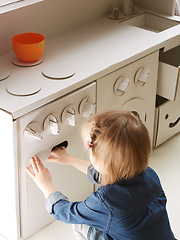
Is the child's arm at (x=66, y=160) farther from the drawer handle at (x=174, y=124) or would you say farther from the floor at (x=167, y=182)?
the drawer handle at (x=174, y=124)

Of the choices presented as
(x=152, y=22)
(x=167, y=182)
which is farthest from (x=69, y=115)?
(x=152, y=22)

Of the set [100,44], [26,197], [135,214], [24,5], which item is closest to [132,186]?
[135,214]

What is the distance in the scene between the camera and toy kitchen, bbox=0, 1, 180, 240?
1429mm

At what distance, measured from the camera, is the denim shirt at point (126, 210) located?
4.06 feet

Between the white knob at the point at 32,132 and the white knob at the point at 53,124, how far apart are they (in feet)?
0.14

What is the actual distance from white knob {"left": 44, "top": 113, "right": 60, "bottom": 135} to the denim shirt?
28 cm

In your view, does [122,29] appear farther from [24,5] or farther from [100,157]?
[100,157]

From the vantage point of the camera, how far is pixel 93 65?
1634 mm

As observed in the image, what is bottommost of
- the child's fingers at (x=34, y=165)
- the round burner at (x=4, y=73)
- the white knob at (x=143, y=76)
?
the child's fingers at (x=34, y=165)

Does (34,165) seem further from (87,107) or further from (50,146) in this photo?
(87,107)

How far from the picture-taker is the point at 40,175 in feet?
4.76

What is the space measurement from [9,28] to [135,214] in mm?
921

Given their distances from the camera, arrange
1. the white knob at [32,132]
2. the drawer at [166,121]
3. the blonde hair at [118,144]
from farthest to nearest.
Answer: the drawer at [166,121]
the white knob at [32,132]
the blonde hair at [118,144]

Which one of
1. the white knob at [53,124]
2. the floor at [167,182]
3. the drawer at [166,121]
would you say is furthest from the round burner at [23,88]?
the drawer at [166,121]
